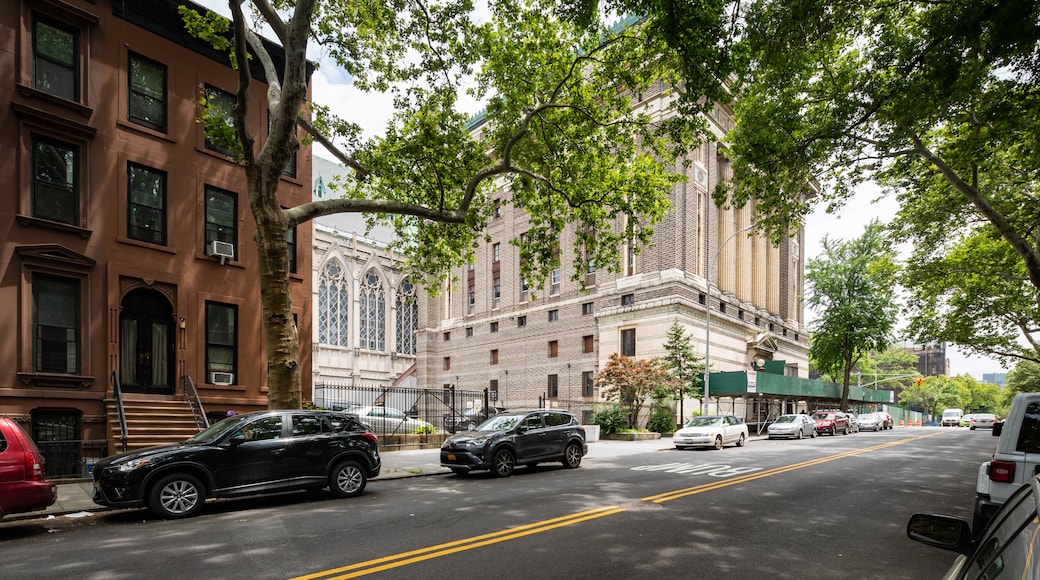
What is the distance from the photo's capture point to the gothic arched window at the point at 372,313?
52.4 metres

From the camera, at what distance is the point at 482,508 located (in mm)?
9812

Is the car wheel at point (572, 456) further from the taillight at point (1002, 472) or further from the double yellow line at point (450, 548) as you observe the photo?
the taillight at point (1002, 472)

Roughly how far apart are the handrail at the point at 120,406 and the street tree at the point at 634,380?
22.5 metres

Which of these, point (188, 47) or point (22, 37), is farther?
point (188, 47)

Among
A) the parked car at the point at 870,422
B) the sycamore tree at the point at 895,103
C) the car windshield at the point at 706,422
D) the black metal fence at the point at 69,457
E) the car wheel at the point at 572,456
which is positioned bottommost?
the parked car at the point at 870,422

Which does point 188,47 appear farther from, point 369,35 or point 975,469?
point 975,469

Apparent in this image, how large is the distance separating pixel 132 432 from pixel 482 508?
405 inches

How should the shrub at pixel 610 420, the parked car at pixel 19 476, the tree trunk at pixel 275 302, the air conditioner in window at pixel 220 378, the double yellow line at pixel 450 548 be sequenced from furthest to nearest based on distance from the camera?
the shrub at pixel 610 420, the air conditioner in window at pixel 220 378, the tree trunk at pixel 275 302, the parked car at pixel 19 476, the double yellow line at pixel 450 548

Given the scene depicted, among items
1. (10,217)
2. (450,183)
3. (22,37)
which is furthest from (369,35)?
(10,217)

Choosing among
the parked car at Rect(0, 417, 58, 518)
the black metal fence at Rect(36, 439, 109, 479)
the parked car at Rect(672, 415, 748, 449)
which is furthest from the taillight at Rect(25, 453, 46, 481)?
the parked car at Rect(672, 415, 748, 449)

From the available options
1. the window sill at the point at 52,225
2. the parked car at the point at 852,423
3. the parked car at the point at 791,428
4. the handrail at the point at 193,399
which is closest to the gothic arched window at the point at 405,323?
the parked car at the point at 791,428

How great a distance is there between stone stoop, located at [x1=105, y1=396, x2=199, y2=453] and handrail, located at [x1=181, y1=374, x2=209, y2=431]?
19cm

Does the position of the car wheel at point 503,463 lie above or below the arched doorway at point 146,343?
below

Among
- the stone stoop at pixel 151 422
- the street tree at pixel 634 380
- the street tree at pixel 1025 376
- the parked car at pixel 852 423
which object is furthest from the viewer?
the street tree at pixel 1025 376
